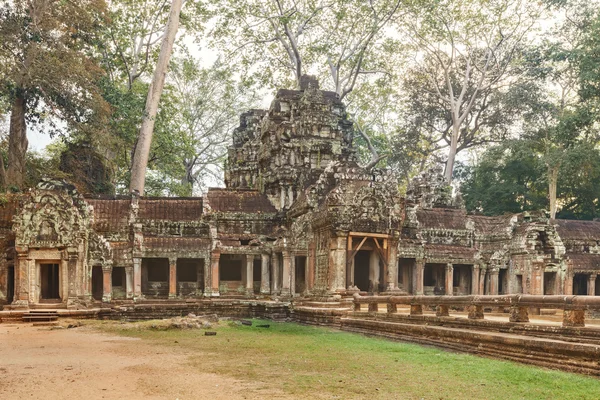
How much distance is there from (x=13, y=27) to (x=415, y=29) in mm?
21781

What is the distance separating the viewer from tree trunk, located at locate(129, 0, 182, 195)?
30.1 m

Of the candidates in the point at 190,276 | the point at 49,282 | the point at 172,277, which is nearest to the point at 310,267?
the point at 172,277

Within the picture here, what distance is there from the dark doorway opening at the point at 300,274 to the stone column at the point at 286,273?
839mm

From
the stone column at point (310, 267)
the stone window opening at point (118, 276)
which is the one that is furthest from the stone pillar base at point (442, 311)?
the stone window opening at point (118, 276)

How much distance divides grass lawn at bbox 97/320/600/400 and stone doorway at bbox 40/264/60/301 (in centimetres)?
1033

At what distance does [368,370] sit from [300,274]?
15.3 meters

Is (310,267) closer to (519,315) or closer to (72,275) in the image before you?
(72,275)

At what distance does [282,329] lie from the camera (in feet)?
61.7

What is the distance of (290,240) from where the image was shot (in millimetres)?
24688

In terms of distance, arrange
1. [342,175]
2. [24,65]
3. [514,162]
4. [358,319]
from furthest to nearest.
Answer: [514,162]
[24,65]
[342,175]
[358,319]

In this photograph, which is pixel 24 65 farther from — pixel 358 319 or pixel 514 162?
pixel 514 162

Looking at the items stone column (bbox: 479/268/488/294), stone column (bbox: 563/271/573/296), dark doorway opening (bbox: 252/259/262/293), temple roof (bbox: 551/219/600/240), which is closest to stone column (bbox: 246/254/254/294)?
dark doorway opening (bbox: 252/259/262/293)

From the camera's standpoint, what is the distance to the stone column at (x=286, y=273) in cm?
2472

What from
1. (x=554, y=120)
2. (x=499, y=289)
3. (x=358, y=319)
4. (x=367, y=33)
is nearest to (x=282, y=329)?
(x=358, y=319)
